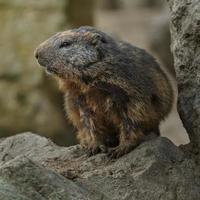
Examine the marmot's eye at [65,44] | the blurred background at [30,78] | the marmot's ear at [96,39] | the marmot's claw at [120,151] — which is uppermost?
the marmot's ear at [96,39]

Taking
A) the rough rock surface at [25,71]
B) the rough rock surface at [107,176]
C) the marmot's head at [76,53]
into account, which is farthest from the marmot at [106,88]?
the rough rock surface at [25,71]

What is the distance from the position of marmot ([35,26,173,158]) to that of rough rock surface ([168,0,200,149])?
1.01 feet

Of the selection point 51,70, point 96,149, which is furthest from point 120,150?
point 51,70

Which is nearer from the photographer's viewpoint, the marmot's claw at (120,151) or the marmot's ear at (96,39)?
the marmot's claw at (120,151)

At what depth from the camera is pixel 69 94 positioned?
6.72m

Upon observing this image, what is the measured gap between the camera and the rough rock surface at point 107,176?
534 cm

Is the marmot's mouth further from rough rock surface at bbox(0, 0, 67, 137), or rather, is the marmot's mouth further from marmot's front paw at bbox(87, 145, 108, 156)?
rough rock surface at bbox(0, 0, 67, 137)

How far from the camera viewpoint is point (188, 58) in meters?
6.34

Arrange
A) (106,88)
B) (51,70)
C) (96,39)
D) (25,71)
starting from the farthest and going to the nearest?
(25,71)
(96,39)
(51,70)
(106,88)

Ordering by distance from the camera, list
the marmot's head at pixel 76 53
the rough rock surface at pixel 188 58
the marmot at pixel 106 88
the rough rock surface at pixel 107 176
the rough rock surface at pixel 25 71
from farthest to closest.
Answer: the rough rock surface at pixel 25 71 < the marmot's head at pixel 76 53 < the marmot at pixel 106 88 < the rough rock surface at pixel 188 58 < the rough rock surface at pixel 107 176

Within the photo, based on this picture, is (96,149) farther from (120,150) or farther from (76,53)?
(76,53)

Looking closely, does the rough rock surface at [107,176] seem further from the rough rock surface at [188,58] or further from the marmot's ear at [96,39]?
the marmot's ear at [96,39]

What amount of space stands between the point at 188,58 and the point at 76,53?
1.00 metres

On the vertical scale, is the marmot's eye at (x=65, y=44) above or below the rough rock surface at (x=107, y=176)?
above
